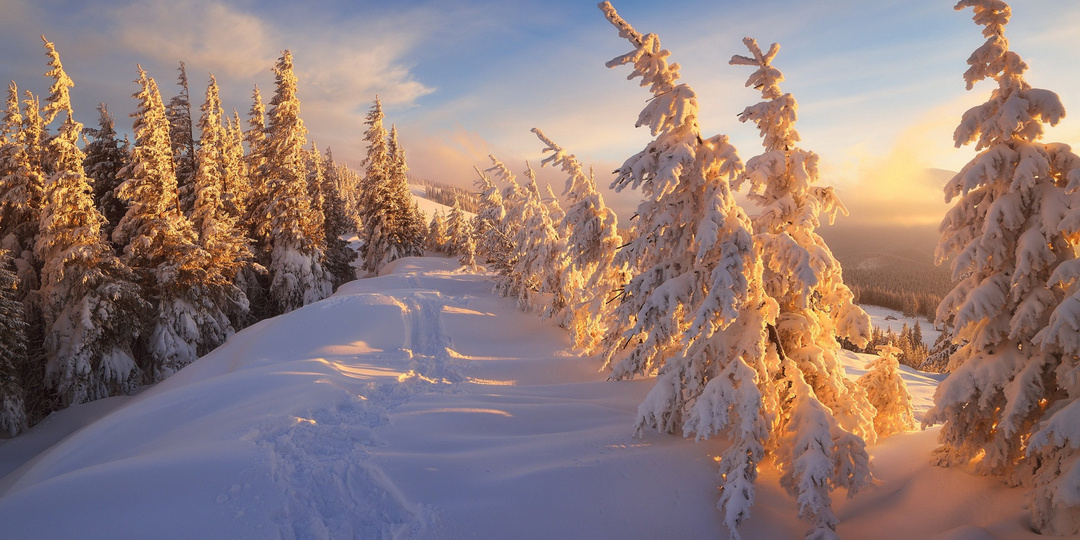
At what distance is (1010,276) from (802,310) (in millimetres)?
2905

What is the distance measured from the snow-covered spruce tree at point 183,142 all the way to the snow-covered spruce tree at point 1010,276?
112 ft

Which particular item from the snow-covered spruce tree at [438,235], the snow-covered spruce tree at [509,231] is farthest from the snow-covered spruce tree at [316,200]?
the snow-covered spruce tree at [438,235]

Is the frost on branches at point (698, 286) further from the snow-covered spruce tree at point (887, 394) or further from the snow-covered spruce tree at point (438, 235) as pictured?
the snow-covered spruce tree at point (438, 235)

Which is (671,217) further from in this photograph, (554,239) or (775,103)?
(554,239)

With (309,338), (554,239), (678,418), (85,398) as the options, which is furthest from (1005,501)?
(85,398)

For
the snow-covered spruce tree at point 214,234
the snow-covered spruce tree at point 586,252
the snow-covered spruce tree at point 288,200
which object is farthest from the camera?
the snow-covered spruce tree at point 288,200

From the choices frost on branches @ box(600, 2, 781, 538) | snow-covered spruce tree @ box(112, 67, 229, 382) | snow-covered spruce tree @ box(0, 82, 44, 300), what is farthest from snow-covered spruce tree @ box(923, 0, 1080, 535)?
snow-covered spruce tree @ box(0, 82, 44, 300)

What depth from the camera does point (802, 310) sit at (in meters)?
8.34

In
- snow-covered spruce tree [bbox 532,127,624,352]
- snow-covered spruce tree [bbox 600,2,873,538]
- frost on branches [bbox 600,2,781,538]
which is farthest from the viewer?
snow-covered spruce tree [bbox 532,127,624,352]

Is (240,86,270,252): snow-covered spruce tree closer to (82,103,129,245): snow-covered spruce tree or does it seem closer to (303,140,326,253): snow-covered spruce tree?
(303,140,326,253): snow-covered spruce tree

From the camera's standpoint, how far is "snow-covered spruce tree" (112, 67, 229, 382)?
2180 centimetres

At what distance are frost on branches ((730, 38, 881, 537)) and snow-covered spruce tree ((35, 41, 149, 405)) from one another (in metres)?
24.6

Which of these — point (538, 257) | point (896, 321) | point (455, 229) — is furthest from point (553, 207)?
point (896, 321)

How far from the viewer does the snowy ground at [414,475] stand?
21.5 ft
